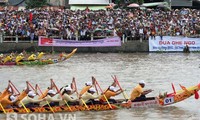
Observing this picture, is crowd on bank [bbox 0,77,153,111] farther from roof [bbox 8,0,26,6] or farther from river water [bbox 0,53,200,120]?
roof [bbox 8,0,26,6]

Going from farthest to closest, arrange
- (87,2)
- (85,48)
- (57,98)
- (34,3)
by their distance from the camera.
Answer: (34,3)
(87,2)
(85,48)
(57,98)

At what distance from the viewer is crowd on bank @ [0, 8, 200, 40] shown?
40938mm

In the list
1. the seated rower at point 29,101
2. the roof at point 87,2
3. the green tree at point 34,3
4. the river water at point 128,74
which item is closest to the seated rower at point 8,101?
the seated rower at point 29,101

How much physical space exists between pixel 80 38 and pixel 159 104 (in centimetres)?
1954

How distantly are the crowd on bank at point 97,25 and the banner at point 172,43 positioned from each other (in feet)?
1.44

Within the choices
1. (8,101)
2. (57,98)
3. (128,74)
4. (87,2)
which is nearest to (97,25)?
(87,2)

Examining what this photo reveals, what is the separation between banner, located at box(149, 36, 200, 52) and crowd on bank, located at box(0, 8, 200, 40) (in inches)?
17.2

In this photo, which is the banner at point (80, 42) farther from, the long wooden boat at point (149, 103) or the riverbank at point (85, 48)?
the long wooden boat at point (149, 103)

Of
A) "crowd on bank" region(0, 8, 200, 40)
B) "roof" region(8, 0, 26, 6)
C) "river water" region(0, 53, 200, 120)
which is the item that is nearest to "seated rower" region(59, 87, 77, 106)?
"river water" region(0, 53, 200, 120)

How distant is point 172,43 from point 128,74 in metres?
10.0

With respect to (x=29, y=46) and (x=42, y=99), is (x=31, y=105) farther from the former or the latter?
(x=29, y=46)

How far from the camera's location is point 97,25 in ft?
135

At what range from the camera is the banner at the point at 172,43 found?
40938 mm

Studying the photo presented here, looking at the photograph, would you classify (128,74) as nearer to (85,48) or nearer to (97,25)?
(97,25)
